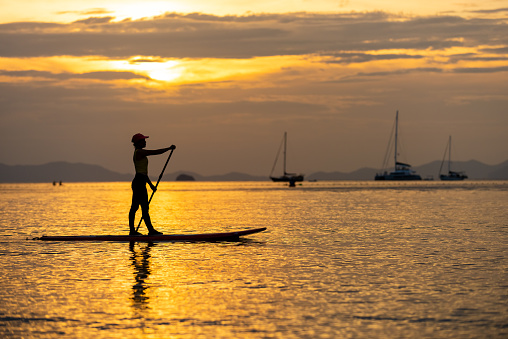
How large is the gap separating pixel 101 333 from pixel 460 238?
16.2 metres

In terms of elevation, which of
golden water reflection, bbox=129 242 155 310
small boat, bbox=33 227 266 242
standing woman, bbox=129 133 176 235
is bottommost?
golden water reflection, bbox=129 242 155 310

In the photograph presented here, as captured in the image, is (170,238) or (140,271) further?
(170,238)

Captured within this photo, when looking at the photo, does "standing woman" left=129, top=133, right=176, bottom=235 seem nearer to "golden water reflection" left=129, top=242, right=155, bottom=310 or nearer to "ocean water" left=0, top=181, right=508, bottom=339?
"golden water reflection" left=129, top=242, right=155, bottom=310

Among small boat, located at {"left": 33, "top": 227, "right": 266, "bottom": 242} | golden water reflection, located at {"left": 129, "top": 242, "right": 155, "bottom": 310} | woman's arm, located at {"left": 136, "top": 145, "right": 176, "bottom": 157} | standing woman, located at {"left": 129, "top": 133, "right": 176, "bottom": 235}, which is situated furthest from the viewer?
standing woman, located at {"left": 129, "top": 133, "right": 176, "bottom": 235}

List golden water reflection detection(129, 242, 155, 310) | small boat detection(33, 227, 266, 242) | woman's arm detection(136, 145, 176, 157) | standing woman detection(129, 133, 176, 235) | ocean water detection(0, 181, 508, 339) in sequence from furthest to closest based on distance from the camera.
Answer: standing woman detection(129, 133, 176, 235)
small boat detection(33, 227, 266, 242)
woman's arm detection(136, 145, 176, 157)
golden water reflection detection(129, 242, 155, 310)
ocean water detection(0, 181, 508, 339)

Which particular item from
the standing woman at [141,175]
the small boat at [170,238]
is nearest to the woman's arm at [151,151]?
the standing woman at [141,175]

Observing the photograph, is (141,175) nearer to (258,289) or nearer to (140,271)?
(140,271)

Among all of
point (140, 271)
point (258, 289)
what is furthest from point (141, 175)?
point (258, 289)

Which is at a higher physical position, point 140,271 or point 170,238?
point 170,238

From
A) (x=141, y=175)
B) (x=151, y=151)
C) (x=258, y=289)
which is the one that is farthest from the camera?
(x=141, y=175)

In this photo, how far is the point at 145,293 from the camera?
11.9 meters

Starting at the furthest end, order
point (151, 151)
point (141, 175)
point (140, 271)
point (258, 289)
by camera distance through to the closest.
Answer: point (141, 175) → point (151, 151) → point (140, 271) → point (258, 289)

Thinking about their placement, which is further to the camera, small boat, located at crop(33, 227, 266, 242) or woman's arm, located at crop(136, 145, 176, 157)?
small boat, located at crop(33, 227, 266, 242)

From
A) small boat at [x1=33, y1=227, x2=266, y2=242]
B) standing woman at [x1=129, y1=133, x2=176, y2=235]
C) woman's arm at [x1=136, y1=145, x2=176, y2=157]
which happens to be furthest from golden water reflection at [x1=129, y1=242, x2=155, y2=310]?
woman's arm at [x1=136, y1=145, x2=176, y2=157]
